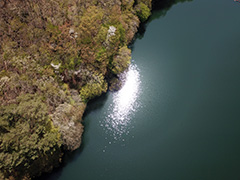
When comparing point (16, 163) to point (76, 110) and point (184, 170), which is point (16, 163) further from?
point (184, 170)

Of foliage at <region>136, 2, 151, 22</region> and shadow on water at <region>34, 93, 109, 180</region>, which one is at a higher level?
foliage at <region>136, 2, 151, 22</region>

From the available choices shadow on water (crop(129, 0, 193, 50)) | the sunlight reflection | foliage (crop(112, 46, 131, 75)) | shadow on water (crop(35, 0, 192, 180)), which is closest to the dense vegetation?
foliage (crop(112, 46, 131, 75))

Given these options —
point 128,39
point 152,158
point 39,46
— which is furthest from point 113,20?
point 152,158

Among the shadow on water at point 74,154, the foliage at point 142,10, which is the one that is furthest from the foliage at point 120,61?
the foliage at point 142,10

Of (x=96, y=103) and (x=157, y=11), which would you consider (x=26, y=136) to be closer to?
(x=96, y=103)

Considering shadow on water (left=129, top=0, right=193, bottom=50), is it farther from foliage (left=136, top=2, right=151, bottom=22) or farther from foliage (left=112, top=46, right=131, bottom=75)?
foliage (left=112, top=46, right=131, bottom=75)

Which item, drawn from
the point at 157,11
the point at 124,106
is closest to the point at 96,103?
the point at 124,106
